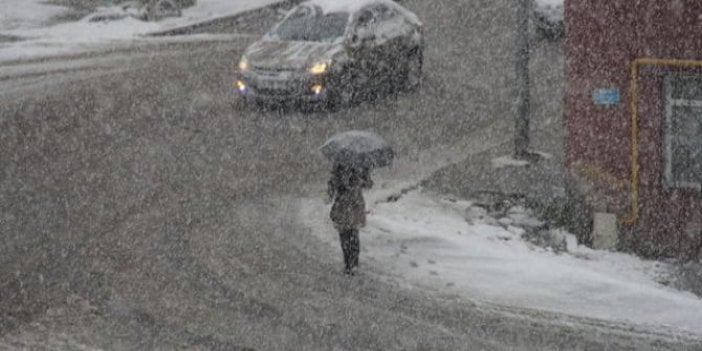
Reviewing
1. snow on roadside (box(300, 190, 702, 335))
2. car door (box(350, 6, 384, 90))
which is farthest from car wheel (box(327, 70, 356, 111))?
snow on roadside (box(300, 190, 702, 335))

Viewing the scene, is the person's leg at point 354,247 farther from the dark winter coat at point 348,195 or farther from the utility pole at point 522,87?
the utility pole at point 522,87

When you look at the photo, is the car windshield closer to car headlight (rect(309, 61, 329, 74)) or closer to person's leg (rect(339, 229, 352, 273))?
car headlight (rect(309, 61, 329, 74))

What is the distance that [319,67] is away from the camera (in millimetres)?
Result: 18312

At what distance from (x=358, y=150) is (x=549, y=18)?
15517mm

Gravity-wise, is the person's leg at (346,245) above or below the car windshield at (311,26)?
below

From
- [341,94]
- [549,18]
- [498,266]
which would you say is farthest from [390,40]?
[498,266]

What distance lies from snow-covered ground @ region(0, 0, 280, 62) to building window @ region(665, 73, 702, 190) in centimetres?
1521

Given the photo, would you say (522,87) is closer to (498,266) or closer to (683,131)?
(683,131)

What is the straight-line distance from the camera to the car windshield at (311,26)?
63.6 ft

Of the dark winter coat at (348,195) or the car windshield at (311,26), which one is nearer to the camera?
the dark winter coat at (348,195)

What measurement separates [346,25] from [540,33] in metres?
7.50

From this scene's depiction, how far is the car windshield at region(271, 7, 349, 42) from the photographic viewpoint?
63.6ft

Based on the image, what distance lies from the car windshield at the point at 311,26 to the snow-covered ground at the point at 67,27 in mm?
6755

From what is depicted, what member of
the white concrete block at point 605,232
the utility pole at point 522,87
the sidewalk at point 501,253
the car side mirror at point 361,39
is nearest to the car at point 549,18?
the car side mirror at point 361,39
